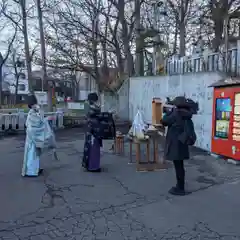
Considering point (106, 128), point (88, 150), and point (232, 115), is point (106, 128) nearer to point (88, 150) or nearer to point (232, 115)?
point (88, 150)

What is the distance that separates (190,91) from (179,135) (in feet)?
18.4

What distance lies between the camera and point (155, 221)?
14.5 ft

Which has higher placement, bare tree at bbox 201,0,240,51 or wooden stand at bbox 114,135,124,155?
bare tree at bbox 201,0,240,51

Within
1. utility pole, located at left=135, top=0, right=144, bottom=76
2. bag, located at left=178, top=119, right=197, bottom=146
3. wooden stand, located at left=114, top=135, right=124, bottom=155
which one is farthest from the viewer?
utility pole, located at left=135, top=0, right=144, bottom=76

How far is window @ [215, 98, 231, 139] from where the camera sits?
8281 mm

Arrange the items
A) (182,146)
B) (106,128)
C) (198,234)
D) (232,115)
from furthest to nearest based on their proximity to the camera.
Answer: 1. (232,115)
2. (106,128)
3. (182,146)
4. (198,234)

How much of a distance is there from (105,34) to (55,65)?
11.5 feet

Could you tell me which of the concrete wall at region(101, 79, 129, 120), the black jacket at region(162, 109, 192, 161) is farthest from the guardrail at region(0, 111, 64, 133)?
the black jacket at region(162, 109, 192, 161)

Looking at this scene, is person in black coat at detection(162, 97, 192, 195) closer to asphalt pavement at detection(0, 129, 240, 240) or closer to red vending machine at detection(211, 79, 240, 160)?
asphalt pavement at detection(0, 129, 240, 240)

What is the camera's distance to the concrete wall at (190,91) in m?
9.70

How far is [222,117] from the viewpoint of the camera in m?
8.52

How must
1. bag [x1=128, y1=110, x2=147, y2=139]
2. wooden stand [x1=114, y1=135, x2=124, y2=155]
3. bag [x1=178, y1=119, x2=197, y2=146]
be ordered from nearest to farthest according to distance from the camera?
bag [x1=178, y1=119, x2=197, y2=146]
bag [x1=128, y1=110, x2=147, y2=139]
wooden stand [x1=114, y1=135, x2=124, y2=155]

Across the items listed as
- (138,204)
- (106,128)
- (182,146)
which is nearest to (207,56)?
(106,128)

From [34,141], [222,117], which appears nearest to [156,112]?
[222,117]
